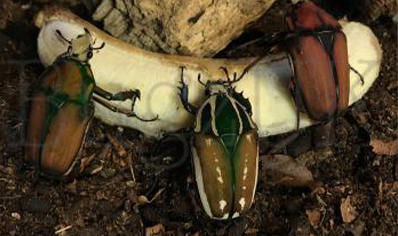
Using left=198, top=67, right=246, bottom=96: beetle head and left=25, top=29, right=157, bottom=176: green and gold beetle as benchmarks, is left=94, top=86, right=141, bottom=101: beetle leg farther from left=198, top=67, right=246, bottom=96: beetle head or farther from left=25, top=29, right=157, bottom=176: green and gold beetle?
left=198, top=67, right=246, bottom=96: beetle head

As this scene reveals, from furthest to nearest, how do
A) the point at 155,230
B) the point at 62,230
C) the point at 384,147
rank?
1. the point at 384,147
2. the point at 155,230
3. the point at 62,230

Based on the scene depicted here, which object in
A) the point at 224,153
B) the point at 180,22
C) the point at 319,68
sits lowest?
the point at 224,153

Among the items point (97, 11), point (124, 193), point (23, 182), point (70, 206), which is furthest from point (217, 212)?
point (97, 11)

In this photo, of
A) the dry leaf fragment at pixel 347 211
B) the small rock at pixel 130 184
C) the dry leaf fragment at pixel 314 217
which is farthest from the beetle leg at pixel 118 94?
the dry leaf fragment at pixel 347 211

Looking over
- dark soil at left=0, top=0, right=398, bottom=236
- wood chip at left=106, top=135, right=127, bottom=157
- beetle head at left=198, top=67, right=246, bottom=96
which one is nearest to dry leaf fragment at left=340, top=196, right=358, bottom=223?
dark soil at left=0, top=0, right=398, bottom=236

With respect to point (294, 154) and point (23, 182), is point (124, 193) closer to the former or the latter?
point (23, 182)

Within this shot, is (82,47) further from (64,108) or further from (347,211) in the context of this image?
(347,211)

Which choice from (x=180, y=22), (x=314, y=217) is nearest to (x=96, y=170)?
(x=180, y=22)
